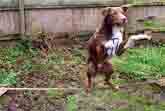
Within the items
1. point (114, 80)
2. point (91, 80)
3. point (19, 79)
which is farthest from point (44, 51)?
point (91, 80)

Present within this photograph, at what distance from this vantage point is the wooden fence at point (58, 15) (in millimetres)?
9023

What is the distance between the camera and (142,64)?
26.6ft

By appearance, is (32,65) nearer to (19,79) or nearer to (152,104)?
(19,79)

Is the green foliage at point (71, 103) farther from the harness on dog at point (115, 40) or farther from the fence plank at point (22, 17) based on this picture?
the fence plank at point (22, 17)

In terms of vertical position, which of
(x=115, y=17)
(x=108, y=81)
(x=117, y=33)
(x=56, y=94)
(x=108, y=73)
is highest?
(x=115, y=17)

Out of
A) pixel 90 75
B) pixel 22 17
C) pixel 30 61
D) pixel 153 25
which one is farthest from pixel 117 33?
pixel 153 25

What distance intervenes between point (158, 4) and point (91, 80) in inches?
152

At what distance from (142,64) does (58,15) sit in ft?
6.82

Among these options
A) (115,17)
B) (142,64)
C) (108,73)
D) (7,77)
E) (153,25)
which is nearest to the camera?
(115,17)

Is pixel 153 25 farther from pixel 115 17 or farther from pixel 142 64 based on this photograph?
pixel 115 17

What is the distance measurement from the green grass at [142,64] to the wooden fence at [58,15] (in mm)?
1071

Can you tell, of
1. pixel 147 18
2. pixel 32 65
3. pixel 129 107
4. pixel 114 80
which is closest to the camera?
pixel 129 107

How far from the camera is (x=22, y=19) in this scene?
899cm

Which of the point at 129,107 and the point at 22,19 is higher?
the point at 22,19
